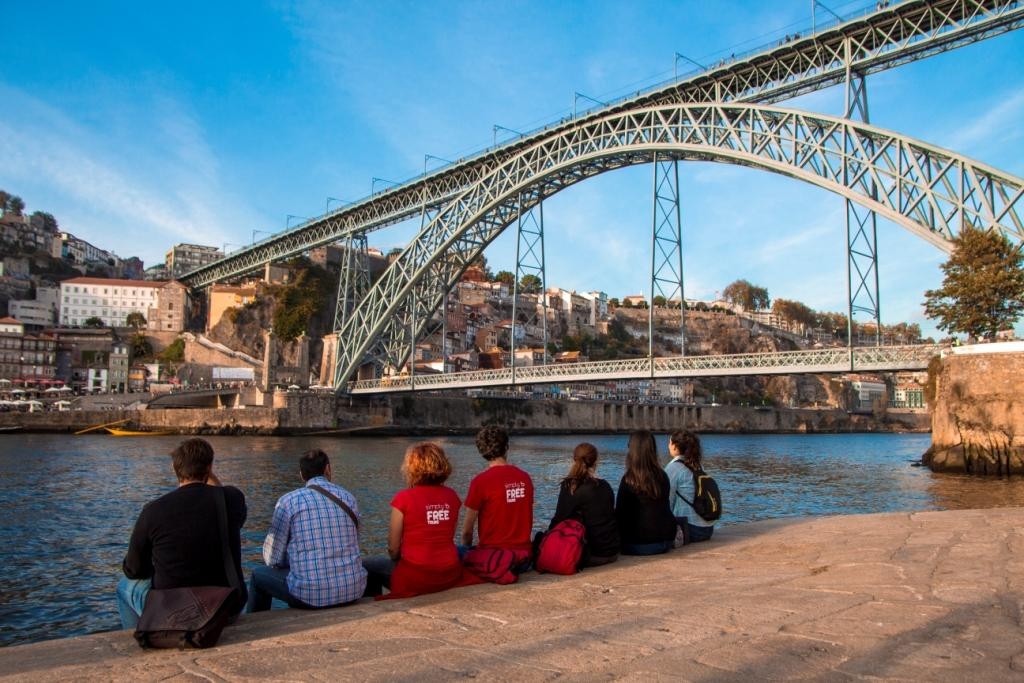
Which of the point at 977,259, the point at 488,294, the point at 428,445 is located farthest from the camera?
the point at 488,294

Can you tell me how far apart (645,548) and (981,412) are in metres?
19.5

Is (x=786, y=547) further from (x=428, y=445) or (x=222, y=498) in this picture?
(x=222, y=498)

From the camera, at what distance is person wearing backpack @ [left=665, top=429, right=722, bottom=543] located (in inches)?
273

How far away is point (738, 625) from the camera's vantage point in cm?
404

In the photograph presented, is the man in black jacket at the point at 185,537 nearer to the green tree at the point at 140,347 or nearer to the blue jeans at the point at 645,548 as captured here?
the blue jeans at the point at 645,548

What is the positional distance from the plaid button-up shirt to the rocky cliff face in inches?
849

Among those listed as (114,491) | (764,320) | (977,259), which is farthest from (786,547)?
(764,320)

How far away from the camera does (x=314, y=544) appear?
4676 mm

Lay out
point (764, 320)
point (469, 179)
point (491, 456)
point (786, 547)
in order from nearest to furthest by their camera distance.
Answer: point (491, 456)
point (786, 547)
point (469, 179)
point (764, 320)

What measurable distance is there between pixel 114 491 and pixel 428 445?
49.9ft

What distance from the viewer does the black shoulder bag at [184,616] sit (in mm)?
3824

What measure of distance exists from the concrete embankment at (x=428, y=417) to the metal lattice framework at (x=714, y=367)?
6344mm

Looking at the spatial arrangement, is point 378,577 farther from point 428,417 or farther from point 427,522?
point 428,417

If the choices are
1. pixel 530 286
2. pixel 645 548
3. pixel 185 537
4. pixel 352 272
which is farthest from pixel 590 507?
pixel 530 286
